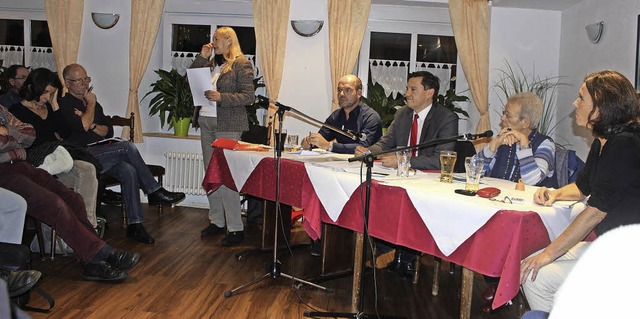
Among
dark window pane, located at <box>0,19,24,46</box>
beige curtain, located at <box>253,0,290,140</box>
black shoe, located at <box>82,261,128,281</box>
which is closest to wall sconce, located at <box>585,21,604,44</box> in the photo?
beige curtain, located at <box>253,0,290,140</box>

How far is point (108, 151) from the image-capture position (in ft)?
15.9

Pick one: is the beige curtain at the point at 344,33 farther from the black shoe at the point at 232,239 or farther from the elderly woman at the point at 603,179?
the elderly woman at the point at 603,179

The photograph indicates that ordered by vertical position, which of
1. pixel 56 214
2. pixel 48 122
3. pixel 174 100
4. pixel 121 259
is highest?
pixel 174 100

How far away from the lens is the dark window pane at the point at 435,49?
21.5 feet

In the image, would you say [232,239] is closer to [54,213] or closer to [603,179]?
[54,213]

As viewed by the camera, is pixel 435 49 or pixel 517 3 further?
pixel 435 49

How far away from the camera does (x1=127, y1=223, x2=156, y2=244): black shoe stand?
15.2 ft

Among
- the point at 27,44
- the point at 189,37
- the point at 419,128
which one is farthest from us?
the point at 27,44

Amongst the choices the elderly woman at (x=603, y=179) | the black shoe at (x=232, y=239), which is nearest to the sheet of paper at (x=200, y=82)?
the black shoe at (x=232, y=239)

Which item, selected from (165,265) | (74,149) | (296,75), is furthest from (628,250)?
(296,75)

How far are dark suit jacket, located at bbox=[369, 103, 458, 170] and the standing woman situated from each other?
3.92 ft

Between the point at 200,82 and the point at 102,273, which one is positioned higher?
the point at 200,82

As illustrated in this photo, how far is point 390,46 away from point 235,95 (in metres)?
2.57

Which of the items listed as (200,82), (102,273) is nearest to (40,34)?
(200,82)
